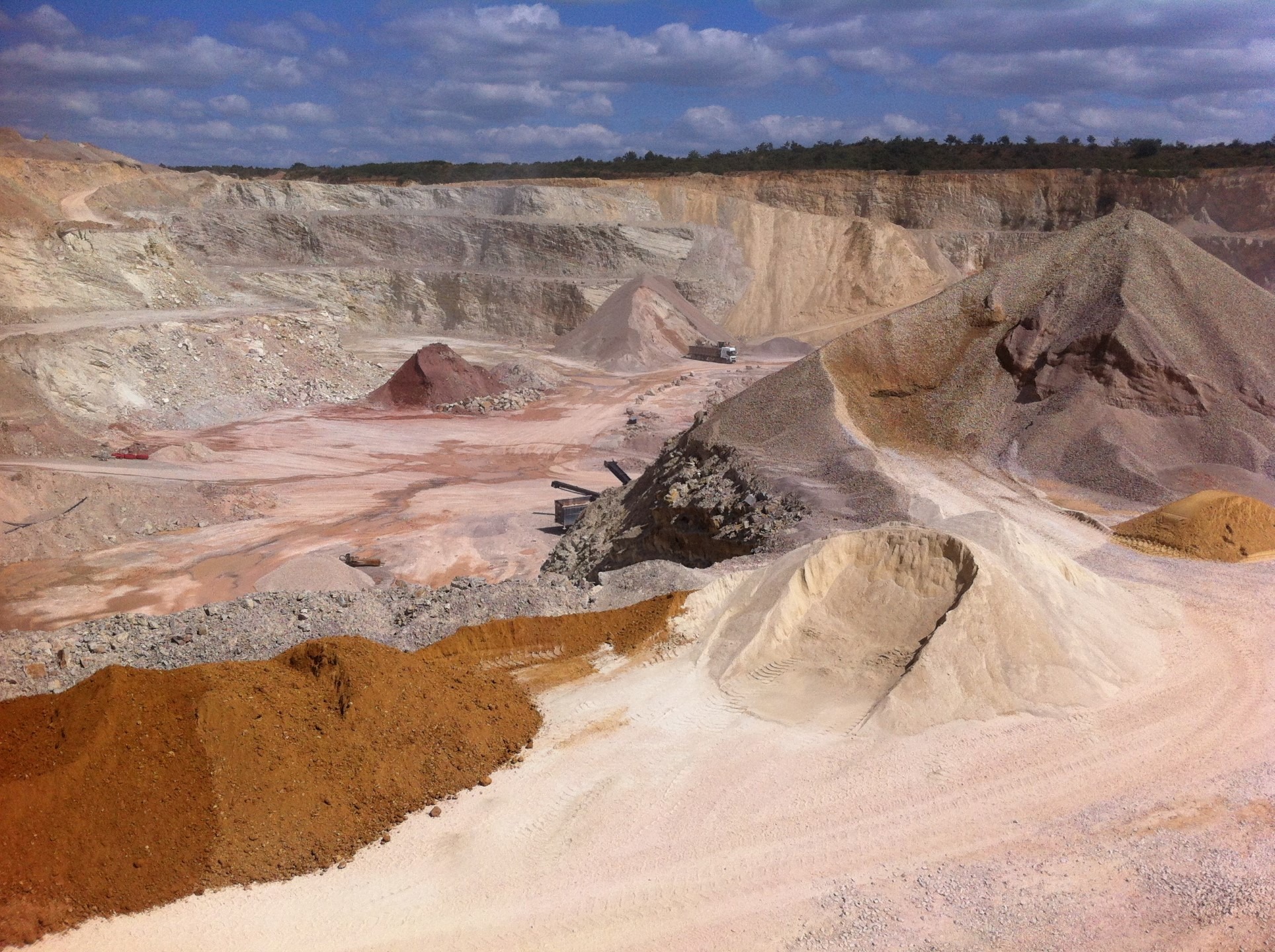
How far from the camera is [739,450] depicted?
1556cm

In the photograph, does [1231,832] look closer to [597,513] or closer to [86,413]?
[597,513]

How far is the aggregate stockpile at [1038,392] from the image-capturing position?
15938mm

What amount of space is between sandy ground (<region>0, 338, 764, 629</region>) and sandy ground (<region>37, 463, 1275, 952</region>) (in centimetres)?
951

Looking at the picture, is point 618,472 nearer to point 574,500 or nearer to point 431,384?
point 574,500

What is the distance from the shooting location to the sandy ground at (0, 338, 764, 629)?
54.6ft

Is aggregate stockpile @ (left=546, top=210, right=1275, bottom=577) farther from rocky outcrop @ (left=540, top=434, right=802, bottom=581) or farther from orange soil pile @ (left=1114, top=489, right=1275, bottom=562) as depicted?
orange soil pile @ (left=1114, top=489, right=1275, bottom=562)

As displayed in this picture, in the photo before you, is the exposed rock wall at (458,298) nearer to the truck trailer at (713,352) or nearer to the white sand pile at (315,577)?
the truck trailer at (713,352)

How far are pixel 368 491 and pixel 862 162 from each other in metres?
45.8

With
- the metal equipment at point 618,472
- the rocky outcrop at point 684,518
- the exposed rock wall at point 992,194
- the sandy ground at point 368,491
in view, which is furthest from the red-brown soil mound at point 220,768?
the exposed rock wall at point 992,194

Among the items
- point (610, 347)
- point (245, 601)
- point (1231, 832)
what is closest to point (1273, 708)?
point (1231, 832)

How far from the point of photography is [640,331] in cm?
3750

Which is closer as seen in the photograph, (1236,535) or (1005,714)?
(1005,714)

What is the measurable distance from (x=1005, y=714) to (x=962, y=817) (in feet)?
4.79

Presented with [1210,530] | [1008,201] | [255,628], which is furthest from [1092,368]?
[1008,201]
